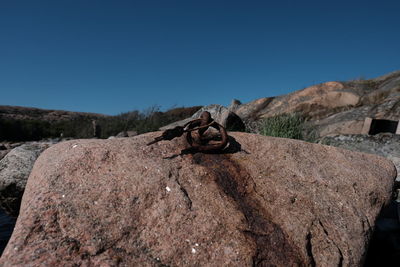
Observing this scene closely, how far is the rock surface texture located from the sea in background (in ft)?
7.34

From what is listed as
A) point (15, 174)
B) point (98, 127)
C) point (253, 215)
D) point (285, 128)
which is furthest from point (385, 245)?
point (98, 127)

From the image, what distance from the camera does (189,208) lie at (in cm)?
180

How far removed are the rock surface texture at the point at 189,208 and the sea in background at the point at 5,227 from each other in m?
2.24

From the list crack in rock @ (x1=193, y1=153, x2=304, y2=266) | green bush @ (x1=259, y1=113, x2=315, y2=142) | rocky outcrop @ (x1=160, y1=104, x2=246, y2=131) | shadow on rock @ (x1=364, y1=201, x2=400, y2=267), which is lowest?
shadow on rock @ (x1=364, y1=201, x2=400, y2=267)

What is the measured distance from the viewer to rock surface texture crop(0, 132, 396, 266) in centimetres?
152

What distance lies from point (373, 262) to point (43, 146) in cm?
453

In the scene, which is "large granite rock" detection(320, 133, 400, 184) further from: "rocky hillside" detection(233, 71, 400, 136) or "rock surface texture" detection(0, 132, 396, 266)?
"rock surface texture" detection(0, 132, 396, 266)

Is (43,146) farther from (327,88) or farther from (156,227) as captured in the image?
(327,88)

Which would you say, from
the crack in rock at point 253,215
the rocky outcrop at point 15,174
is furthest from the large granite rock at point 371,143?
the rocky outcrop at point 15,174

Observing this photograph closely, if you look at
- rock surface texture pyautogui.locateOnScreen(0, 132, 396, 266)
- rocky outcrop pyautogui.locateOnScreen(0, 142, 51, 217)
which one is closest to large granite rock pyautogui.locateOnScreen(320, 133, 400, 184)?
rock surface texture pyautogui.locateOnScreen(0, 132, 396, 266)

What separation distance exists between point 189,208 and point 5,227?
11.8 feet

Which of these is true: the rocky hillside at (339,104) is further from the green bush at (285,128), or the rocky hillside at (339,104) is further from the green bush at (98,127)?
the green bush at (98,127)

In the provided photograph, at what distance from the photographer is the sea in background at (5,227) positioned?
3.59 metres

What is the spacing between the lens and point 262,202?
6.63ft
